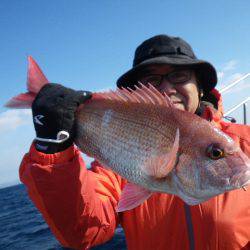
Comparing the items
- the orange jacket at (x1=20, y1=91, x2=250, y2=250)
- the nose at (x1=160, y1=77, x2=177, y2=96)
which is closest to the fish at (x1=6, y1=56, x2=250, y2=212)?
the orange jacket at (x1=20, y1=91, x2=250, y2=250)

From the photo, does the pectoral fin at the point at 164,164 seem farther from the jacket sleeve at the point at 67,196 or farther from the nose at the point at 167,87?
the nose at the point at 167,87

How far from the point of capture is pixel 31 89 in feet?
10.8

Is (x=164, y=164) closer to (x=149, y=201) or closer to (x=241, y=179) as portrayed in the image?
(x=241, y=179)

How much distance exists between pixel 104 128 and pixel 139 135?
1.20 feet

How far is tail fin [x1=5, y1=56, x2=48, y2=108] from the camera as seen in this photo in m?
3.22

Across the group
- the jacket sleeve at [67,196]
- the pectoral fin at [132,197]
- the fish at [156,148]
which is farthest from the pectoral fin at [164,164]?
the jacket sleeve at [67,196]

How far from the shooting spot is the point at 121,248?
36.6ft

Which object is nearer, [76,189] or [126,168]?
[126,168]

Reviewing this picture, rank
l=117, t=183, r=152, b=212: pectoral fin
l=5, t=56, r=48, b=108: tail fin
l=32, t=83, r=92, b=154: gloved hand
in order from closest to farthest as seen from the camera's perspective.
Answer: l=117, t=183, r=152, b=212: pectoral fin → l=32, t=83, r=92, b=154: gloved hand → l=5, t=56, r=48, b=108: tail fin

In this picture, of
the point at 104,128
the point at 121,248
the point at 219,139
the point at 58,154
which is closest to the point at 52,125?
the point at 58,154

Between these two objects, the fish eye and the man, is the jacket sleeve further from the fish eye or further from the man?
the fish eye

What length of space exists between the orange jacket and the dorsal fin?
0.66 meters

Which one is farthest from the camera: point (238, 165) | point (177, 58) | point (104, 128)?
point (177, 58)

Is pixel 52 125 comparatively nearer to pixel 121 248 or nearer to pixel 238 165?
pixel 238 165
